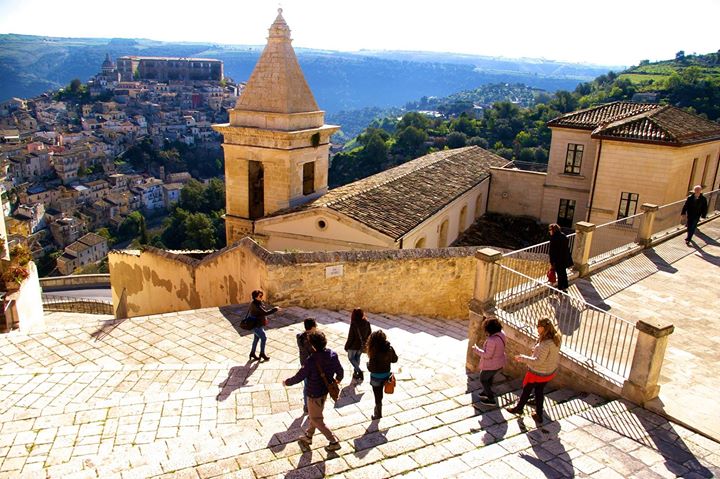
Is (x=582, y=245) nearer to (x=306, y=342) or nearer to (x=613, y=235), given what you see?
(x=306, y=342)

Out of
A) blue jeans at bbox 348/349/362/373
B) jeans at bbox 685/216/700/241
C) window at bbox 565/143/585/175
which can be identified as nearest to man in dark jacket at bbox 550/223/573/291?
blue jeans at bbox 348/349/362/373

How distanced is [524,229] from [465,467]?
23180 millimetres

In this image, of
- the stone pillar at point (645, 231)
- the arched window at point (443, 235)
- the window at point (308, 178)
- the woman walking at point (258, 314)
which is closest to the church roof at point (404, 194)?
the window at point (308, 178)

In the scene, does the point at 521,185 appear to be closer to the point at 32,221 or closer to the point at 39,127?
the point at 32,221

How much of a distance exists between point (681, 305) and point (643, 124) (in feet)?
44.9

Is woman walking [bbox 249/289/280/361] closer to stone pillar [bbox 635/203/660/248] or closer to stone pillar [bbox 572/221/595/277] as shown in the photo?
stone pillar [bbox 572/221/595/277]

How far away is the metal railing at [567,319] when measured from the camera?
25.3 ft

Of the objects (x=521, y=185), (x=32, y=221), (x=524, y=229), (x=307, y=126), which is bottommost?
(x=32, y=221)

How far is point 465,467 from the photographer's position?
17.7ft

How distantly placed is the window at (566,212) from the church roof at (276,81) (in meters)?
14.2

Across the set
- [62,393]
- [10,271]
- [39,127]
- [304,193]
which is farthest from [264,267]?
[39,127]

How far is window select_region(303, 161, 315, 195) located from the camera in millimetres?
20812

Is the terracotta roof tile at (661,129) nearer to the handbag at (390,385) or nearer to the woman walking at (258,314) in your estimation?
the woman walking at (258,314)

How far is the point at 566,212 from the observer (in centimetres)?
2642
